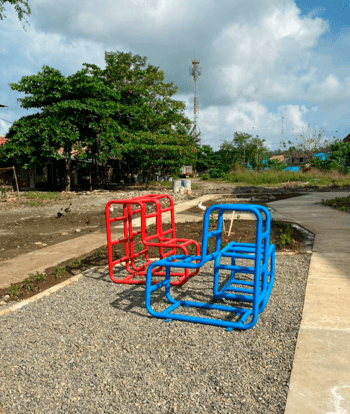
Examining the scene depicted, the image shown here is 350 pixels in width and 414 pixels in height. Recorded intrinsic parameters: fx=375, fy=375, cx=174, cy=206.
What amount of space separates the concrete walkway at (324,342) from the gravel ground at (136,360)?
0.10 meters

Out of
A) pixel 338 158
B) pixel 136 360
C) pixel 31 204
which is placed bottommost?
pixel 31 204

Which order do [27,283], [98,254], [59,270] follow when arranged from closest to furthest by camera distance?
[27,283] < [59,270] < [98,254]

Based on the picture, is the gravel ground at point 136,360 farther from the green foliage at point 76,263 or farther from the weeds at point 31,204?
the weeds at point 31,204

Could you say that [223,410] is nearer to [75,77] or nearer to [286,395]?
[286,395]

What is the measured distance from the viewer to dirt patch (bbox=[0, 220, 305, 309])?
17.4 ft

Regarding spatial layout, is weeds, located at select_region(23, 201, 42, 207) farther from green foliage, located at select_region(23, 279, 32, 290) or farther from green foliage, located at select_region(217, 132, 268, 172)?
green foliage, located at select_region(217, 132, 268, 172)

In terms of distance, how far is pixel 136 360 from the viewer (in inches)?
121

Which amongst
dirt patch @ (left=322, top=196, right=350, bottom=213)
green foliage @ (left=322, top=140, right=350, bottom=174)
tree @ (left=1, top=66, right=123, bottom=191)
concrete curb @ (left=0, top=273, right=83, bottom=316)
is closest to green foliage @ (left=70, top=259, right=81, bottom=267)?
concrete curb @ (left=0, top=273, right=83, bottom=316)

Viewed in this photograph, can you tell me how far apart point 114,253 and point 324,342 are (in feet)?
15.5

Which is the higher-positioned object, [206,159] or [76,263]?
[206,159]

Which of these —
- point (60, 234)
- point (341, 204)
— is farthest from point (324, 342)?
point (341, 204)

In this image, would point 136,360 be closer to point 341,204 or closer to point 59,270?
point 59,270

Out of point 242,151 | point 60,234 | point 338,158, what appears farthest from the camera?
point 242,151

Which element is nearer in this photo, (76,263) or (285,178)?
(76,263)
